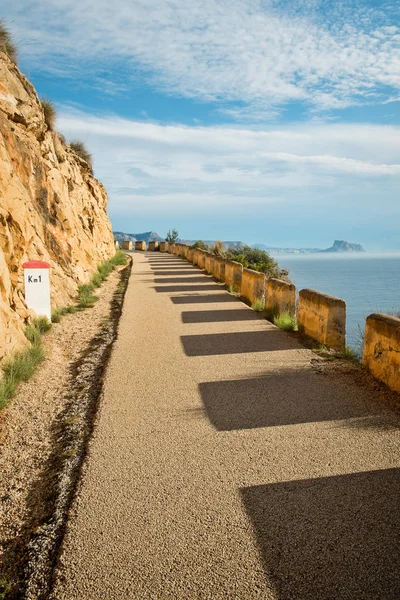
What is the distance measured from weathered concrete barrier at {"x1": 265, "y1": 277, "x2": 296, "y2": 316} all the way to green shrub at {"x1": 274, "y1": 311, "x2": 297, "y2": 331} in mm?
235

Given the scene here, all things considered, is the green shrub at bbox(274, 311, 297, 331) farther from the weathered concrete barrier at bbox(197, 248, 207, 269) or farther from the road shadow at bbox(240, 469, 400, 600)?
the weathered concrete barrier at bbox(197, 248, 207, 269)

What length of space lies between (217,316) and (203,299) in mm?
2921

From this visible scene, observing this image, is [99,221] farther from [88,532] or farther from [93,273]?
[88,532]

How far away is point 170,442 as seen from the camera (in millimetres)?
4723

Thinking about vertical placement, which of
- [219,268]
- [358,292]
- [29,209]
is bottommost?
[358,292]

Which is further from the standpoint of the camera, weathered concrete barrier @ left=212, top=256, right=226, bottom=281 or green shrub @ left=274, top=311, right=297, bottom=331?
weathered concrete barrier @ left=212, top=256, right=226, bottom=281

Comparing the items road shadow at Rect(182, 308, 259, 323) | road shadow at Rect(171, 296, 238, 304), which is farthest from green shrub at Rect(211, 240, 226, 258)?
road shadow at Rect(182, 308, 259, 323)

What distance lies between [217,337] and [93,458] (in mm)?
5019

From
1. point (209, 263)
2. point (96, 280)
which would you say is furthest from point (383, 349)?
point (209, 263)

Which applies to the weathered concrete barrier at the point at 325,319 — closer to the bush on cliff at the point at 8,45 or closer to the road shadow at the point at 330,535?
the road shadow at the point at 330,535

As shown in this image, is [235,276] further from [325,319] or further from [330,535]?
[330,535]

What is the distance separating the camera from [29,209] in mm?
10758

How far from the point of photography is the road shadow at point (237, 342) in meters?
8.24

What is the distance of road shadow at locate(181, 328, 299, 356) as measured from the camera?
8.24 meters
